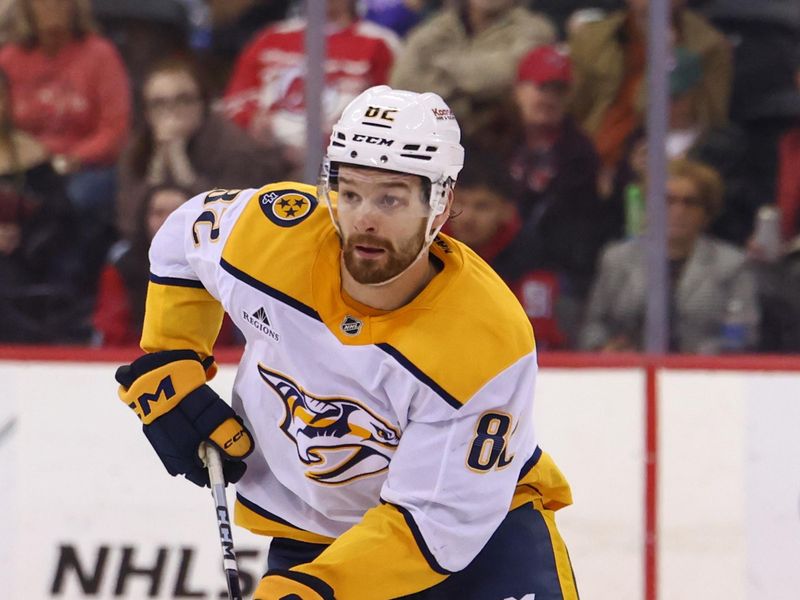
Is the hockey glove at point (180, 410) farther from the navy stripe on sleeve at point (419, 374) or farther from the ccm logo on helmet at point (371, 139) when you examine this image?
the ccm logo on helmet at point (371, 139)

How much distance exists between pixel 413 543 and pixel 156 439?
548 mm

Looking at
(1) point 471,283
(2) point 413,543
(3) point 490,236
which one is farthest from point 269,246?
(3) point 490,236

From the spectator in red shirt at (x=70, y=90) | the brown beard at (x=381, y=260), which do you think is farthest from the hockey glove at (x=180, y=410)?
the spectator in red shirt at (x=70, y=90)

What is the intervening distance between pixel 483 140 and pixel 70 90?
122 cm

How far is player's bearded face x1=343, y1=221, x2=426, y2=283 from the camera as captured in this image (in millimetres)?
2186

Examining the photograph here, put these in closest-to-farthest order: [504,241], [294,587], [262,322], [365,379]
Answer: [294,587]
[365,379]
[262,322]
[504,241]

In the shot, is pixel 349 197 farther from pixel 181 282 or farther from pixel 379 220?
pixel 181 282

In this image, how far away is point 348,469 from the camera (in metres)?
2.40

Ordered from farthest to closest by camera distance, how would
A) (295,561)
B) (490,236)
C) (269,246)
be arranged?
(490,236), (295,561), (269,246)

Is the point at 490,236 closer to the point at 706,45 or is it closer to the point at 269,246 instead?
the point at 706,45

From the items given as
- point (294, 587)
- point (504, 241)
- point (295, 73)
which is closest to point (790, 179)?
point (504, 241)

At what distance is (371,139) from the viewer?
2.18m

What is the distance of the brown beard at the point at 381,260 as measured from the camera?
2186 mm

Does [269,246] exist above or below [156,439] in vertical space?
above
